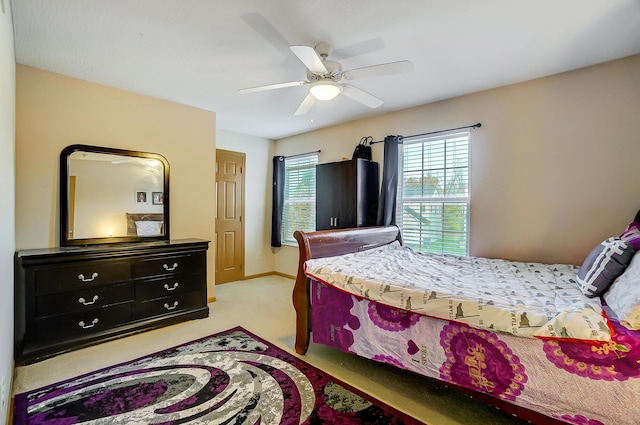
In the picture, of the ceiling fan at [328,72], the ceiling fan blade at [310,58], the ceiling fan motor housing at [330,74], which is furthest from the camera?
the ceiling fan motor housing at [330,74]

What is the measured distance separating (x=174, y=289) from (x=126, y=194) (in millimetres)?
1129

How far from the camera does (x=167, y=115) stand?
11.3ft

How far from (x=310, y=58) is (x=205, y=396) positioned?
222 cm

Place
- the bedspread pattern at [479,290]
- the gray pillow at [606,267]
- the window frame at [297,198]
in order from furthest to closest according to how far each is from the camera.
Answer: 1. the window frame at [297,198]
2. the gray pillow at [606,267]
3. the bedspread pattern at [479,290]

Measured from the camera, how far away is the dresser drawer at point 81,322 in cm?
239

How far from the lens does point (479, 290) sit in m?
1.80

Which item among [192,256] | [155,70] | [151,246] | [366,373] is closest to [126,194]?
[151,246]

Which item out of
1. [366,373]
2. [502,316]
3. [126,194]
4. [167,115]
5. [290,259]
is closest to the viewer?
[502,316]

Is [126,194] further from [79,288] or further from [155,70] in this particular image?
[155,70]

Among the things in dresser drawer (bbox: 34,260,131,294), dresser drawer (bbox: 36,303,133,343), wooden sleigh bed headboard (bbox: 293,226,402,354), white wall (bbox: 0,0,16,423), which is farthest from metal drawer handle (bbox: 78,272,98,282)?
wooden sleigh bed headboard (bbox: 293,226,402,354)

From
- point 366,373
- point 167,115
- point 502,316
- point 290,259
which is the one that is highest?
point 167,115

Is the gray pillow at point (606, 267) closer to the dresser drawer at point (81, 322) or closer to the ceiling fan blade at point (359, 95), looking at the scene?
the ceiling fan blade at point (359, 95)

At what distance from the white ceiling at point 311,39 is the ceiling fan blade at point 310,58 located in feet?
0.81

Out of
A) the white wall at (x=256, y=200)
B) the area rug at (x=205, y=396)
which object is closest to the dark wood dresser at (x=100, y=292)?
the area rug at (x=205, y=396)
